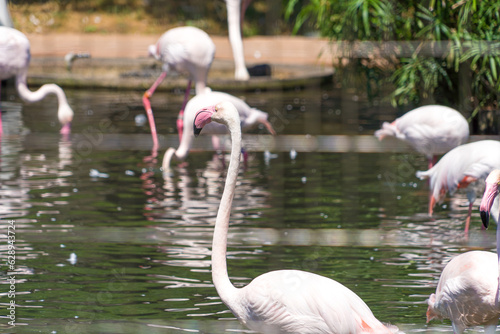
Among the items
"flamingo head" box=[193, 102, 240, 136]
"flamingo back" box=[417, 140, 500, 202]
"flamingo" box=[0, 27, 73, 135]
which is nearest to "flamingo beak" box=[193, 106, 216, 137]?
"flamingo head" box=[193, 102, 240, 136]

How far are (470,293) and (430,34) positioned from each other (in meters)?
3.86

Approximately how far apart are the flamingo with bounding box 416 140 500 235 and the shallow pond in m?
0.21

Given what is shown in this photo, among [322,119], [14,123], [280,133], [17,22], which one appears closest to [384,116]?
[322,119]

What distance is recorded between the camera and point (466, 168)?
15.7 feet

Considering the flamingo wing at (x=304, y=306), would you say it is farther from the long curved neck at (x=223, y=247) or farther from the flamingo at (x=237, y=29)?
the flamingo at (x=237, y=29)

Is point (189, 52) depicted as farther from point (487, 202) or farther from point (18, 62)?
point (487, 202)

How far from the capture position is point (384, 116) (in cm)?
909

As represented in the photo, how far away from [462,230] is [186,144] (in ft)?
7.78

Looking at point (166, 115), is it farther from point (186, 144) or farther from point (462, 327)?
point (462, 327)

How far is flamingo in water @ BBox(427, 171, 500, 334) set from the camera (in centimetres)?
309

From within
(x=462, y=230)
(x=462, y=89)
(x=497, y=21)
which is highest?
(x=497, y=21)

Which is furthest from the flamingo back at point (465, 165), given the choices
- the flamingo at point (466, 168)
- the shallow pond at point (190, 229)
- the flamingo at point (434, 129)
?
the flamingo at point (434, 129)

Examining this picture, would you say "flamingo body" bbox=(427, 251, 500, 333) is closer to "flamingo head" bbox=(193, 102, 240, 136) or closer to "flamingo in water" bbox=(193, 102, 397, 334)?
"flamingo in water" bbox=(193, 102, 397, 334)

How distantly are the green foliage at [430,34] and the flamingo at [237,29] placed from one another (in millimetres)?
3314
